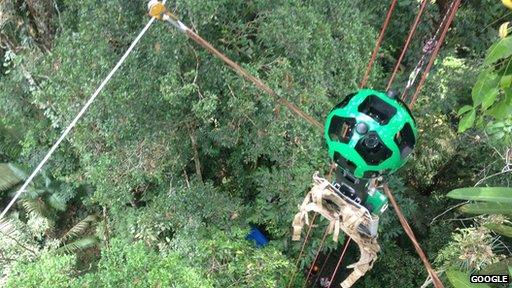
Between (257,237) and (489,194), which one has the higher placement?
(489,194)

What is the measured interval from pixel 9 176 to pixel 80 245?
6.04 feet

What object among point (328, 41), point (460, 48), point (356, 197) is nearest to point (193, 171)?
point (328, 41)

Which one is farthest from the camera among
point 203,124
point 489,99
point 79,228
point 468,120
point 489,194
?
point 79,228

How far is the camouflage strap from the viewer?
6.37 feet

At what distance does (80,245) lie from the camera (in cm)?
622

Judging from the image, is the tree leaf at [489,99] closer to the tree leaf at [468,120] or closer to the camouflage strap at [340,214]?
the tree leaf at [468,120]

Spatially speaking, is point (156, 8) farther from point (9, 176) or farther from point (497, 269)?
point (9, 176)

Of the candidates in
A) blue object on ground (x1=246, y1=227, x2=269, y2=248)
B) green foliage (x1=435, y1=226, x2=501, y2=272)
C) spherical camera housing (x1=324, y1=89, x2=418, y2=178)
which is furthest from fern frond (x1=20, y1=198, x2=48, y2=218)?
spherical camera housing (x1=324, y1=89, x2=418, y2=178)

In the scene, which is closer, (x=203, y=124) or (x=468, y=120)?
(x=468, y=120)

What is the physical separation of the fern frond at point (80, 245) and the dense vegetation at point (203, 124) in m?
0.89

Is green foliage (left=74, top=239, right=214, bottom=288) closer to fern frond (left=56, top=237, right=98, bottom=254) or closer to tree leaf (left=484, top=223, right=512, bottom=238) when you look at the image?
tree leaf (left=484, top=223, right=512, bottom=238)

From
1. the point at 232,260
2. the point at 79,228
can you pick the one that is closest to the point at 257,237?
the point at 232,260

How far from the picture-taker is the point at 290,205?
397 cm

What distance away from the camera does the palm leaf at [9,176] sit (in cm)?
703
